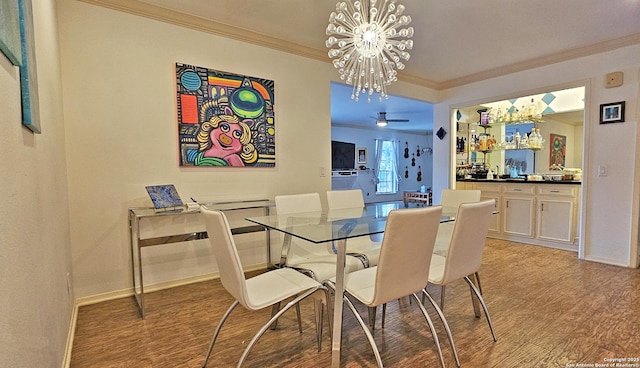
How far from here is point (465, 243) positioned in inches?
70.9

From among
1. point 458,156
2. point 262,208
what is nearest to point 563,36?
point 458,156

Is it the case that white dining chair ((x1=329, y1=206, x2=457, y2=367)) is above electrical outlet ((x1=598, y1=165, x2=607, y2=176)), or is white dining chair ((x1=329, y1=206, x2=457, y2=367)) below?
below

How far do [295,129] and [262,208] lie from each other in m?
0.96

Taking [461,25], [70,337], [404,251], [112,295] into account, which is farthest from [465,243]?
[112,295]

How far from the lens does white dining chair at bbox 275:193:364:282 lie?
2.01 metres

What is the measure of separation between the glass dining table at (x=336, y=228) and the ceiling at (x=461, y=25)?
1.76 m

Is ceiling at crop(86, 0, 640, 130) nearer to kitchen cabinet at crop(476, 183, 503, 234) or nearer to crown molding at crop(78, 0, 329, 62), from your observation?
crown molding at crop(78, 0, 329, 62)

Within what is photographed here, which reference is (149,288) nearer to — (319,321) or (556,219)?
(319,321)

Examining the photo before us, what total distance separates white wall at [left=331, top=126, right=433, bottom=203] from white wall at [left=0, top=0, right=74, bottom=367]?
23.8ft

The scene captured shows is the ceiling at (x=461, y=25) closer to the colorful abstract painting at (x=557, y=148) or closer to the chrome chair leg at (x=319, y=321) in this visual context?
the colorful abstract painting at (x=557, y=148)

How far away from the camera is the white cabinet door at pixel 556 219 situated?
13.2ft

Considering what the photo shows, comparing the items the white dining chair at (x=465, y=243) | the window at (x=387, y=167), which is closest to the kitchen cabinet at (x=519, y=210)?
the white dining chair at (x=465, y=243)

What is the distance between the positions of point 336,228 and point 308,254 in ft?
2.11

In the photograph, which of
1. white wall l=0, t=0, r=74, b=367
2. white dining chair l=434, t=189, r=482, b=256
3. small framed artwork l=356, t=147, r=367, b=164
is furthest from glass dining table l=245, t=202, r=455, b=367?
small framed artwork l=356, t=147, r=367, b=164
